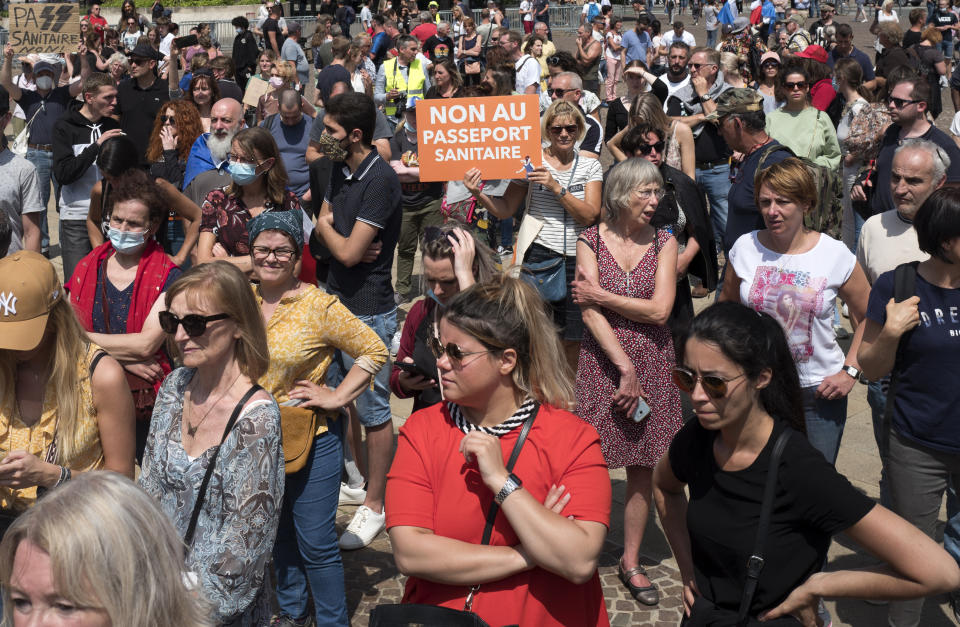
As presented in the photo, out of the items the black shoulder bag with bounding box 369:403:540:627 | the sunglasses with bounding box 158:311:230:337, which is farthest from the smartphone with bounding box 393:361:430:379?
the black shoulder bag with bounding box 369:403:540:627

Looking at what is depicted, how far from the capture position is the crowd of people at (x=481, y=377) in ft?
8.93

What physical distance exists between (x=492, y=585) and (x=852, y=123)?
6.55m

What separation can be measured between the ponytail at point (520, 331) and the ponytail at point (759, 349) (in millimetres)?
399

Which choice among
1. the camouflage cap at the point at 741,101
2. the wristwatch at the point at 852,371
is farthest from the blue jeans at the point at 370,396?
the camouflage cap at the point at 741,101

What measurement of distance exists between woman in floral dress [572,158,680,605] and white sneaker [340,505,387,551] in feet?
4.36

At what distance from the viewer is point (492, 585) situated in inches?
108

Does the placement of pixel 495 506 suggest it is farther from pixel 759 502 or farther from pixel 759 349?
pixel 759 349

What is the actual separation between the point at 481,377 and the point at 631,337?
6.62 ft

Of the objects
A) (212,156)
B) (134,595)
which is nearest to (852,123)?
(212,156)

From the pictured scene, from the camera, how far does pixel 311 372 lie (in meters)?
4.23

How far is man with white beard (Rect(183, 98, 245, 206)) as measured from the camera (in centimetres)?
640

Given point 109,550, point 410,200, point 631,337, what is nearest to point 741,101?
point 631,337

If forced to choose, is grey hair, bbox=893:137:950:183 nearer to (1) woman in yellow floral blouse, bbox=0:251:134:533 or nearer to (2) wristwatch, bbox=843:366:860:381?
(2) wristwatch, bbox=843:366:860:381

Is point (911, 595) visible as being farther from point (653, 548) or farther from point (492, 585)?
point (653, 548)
